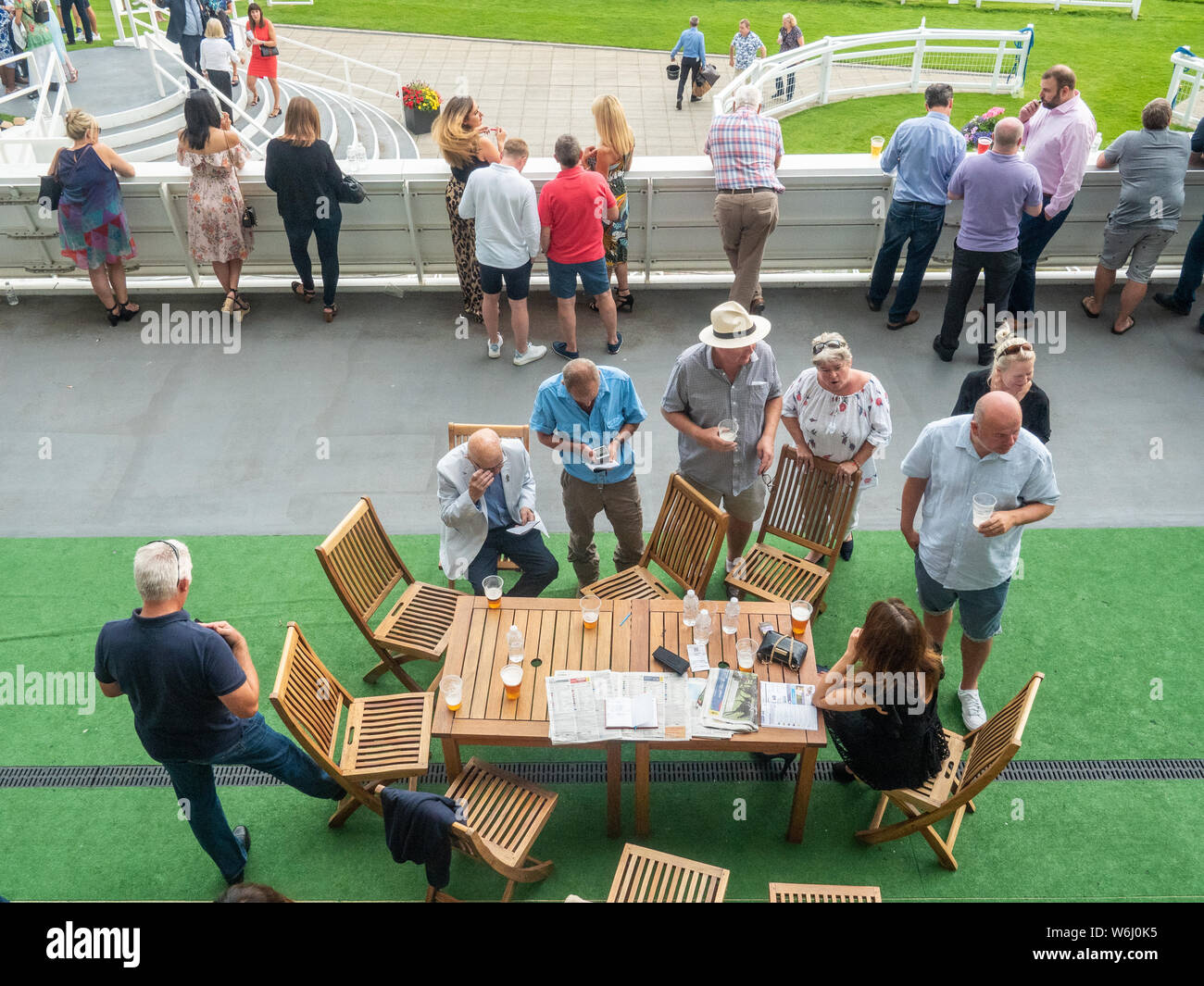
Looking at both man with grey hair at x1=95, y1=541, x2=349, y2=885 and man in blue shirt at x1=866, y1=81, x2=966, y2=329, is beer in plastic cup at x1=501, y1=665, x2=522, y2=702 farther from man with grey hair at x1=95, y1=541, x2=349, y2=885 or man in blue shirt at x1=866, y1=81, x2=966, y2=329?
man in blue shirt at x1=866, y1=81, x2=966, y2=329

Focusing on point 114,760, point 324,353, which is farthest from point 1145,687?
point 324,353

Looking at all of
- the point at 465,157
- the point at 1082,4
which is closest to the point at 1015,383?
the point at 465,157

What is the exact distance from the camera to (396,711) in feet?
14.8

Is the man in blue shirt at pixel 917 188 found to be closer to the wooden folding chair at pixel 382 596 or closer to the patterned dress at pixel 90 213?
the wooden folding chair at pixel 382 596

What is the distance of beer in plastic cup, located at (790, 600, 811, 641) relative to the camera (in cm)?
457

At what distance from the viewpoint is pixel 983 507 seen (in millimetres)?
4328

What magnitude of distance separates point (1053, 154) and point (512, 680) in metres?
6.27

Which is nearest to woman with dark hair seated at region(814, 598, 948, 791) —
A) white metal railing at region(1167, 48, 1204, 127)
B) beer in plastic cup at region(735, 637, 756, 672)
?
beer in plastic cup at region(735, 637, 756, 672)

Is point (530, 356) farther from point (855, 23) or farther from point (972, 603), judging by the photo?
point (855, 23)

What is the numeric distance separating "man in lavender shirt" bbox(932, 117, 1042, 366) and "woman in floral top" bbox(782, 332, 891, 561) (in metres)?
2.69
